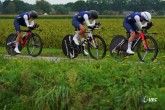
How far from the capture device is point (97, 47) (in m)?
14.4

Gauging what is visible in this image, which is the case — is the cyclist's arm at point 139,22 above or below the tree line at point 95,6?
above

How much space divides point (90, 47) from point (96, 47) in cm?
24

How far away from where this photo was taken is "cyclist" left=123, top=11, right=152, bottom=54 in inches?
525

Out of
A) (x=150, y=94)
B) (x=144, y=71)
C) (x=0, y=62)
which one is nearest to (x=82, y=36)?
(x=0, y=62)

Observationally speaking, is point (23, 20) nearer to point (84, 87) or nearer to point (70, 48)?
point (70, 48)

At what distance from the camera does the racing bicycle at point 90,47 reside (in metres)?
A: 14.4

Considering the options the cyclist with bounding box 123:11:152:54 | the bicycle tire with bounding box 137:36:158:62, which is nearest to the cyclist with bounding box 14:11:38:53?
the cyclist with bounding box 123:11:152:54

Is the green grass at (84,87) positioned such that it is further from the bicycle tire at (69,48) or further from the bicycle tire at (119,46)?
the bicycle tire at (69,48)

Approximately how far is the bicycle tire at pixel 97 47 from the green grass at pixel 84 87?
19.2 ft

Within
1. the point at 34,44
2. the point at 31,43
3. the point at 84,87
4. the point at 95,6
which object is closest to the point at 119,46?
the point at 34,44

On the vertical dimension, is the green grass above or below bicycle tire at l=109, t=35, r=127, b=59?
above

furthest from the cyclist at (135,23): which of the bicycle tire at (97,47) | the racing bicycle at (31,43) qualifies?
the racing bicycle at (31,43)

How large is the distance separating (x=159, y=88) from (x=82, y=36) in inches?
317

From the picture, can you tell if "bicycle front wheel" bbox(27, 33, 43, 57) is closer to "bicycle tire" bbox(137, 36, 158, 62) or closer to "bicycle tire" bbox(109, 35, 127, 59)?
"bicycle tire" bbox(109, 35, 127, 59)
